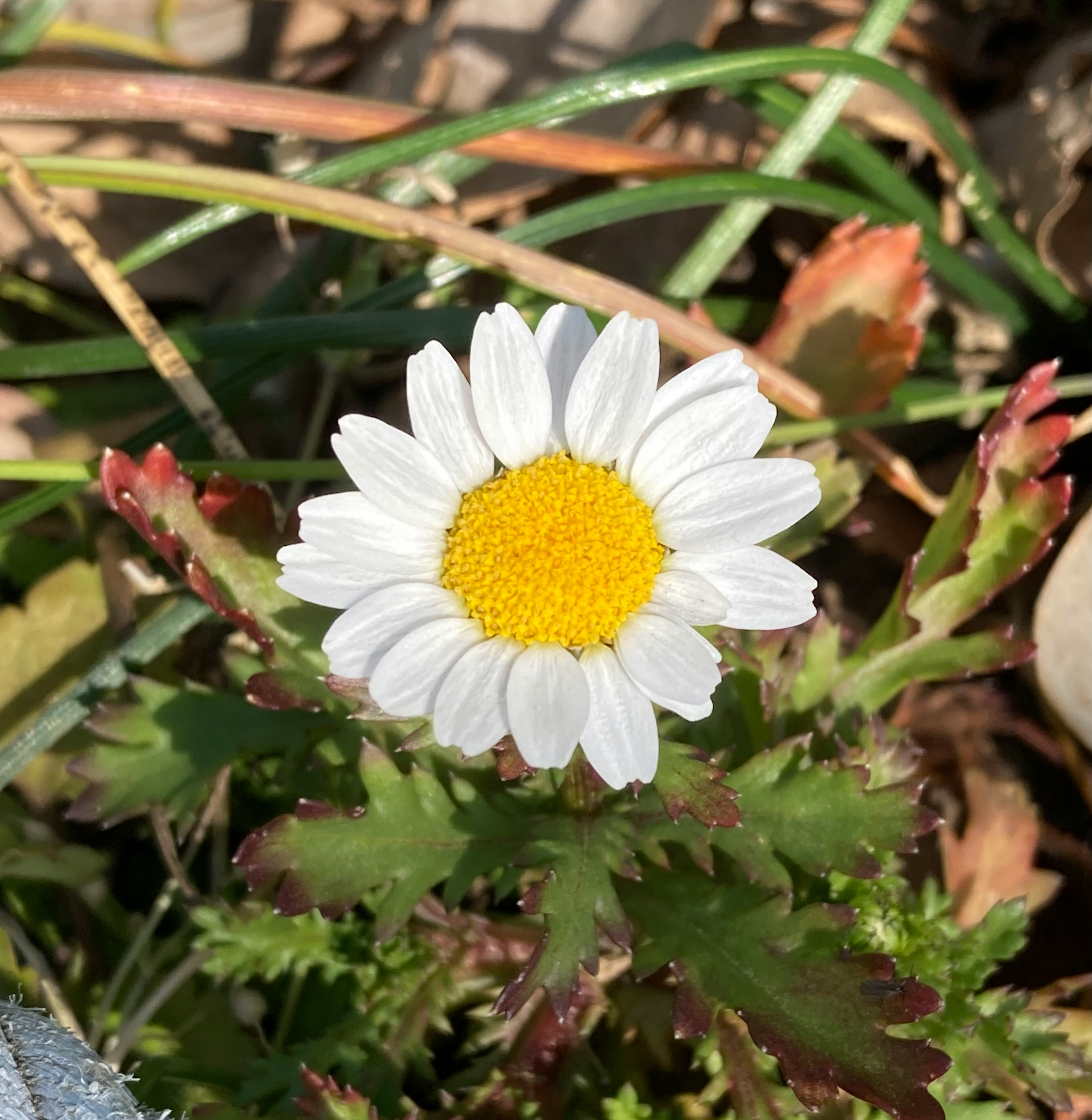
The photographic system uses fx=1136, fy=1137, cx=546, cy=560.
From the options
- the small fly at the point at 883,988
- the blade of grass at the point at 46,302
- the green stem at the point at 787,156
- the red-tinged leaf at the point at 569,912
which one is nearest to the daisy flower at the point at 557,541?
the red-tinged leaf at the point at 569,912

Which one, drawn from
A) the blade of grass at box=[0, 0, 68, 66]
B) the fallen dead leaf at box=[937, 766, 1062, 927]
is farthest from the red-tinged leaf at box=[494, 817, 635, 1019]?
the blade of grass at box=[0, 0, 68, 66]

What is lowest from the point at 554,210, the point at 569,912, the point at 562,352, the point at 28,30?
the point at 569,912

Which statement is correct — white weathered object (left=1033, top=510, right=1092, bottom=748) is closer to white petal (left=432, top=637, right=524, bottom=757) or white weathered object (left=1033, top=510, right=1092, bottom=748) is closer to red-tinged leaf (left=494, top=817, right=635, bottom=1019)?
red-tinged leaf (left=494, top=817, right=635, bottom=1019)

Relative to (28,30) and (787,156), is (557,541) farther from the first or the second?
(28,30)

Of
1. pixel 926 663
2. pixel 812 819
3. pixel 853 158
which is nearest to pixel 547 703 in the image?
pixel 812 819

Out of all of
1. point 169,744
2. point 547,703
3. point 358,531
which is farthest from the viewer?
point 169,744

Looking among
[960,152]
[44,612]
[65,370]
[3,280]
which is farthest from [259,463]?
[960,152]

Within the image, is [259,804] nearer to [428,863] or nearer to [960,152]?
[428,863]
